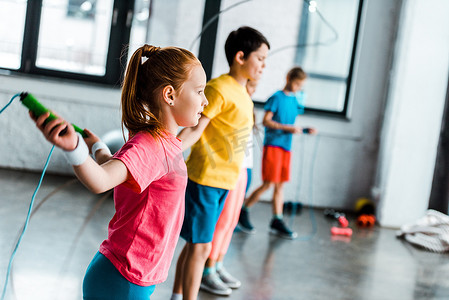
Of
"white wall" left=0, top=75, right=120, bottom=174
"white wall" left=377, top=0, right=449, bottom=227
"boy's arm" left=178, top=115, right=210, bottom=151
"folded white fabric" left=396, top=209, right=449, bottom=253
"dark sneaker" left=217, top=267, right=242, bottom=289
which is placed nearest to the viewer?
"boy's arm" left=178, top=115, right=210, bottom=151

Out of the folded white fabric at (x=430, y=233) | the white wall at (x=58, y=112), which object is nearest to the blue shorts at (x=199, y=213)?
the folded white fabric at (x=430, y=233)

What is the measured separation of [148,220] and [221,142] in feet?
2.87

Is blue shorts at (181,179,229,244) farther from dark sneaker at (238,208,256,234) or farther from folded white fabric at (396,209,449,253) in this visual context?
folded white fabric at (396,209,449,253)

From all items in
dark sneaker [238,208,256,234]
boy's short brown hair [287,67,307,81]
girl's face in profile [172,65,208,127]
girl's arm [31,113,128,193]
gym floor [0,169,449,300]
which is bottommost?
gym floor [0,169,449,300]

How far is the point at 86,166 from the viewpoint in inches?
36.7

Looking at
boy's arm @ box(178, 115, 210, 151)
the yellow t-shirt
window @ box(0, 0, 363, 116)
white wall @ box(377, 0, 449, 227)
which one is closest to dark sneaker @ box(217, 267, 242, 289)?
the yellow t-shirt

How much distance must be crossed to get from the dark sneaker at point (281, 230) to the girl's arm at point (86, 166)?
281 centimetres

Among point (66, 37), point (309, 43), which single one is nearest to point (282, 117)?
point (309, 43)

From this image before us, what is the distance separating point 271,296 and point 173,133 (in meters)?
1.47

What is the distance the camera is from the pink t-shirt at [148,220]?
1196mm

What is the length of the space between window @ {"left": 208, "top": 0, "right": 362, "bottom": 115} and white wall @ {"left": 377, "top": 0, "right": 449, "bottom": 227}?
563 mm

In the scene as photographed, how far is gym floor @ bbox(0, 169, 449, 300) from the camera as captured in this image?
2461 mm

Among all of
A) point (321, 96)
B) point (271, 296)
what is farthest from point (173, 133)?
point (321, 96)

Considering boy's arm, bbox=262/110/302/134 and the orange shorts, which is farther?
the orange shorts
